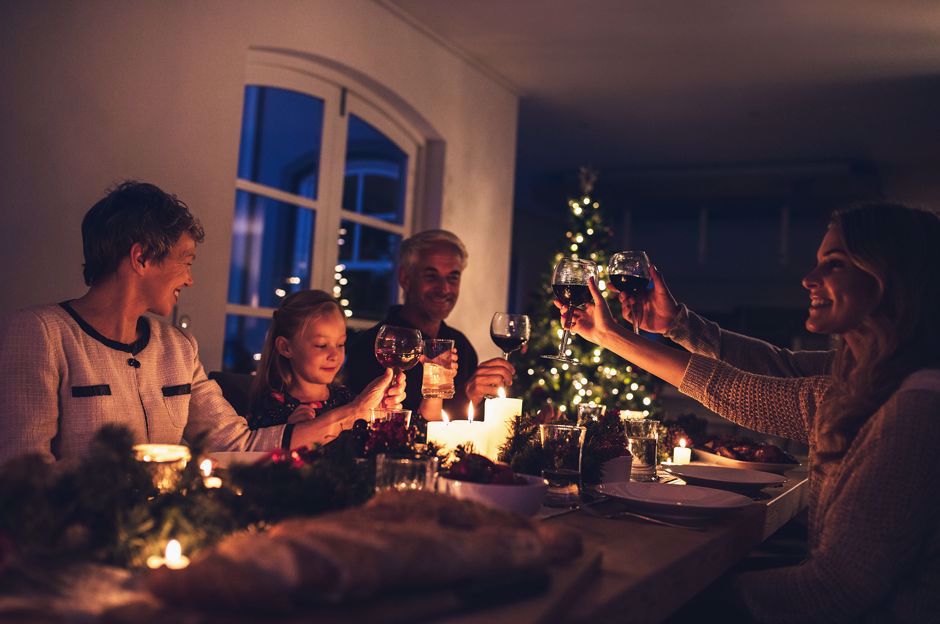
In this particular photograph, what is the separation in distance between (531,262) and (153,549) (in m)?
9.62

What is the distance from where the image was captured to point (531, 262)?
10.5m

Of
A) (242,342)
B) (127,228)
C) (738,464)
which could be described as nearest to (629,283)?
(738,464)

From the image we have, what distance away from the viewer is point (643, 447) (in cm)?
191

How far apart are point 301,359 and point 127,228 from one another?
797 mm

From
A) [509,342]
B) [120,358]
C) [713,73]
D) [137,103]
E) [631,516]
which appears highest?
[713,73]

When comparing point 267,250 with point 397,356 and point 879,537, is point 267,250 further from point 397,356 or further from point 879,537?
point 879,537

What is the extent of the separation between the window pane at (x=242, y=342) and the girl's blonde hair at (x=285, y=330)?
109 centimetres

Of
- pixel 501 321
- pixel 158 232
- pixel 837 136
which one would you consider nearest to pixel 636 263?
pixel 501 321

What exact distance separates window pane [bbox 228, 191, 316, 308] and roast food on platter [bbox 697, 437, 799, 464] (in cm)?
231

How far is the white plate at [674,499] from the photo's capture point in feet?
4.92

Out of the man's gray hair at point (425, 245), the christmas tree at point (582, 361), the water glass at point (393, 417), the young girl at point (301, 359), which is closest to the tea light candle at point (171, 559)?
the water glass at point (393, 417)

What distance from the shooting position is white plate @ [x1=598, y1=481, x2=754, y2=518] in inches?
59.1

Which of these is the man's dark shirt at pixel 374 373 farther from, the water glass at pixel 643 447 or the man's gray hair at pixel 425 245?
the water glass at pixel 643 447

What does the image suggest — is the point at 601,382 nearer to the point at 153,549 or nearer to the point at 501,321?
the point at 501,321
